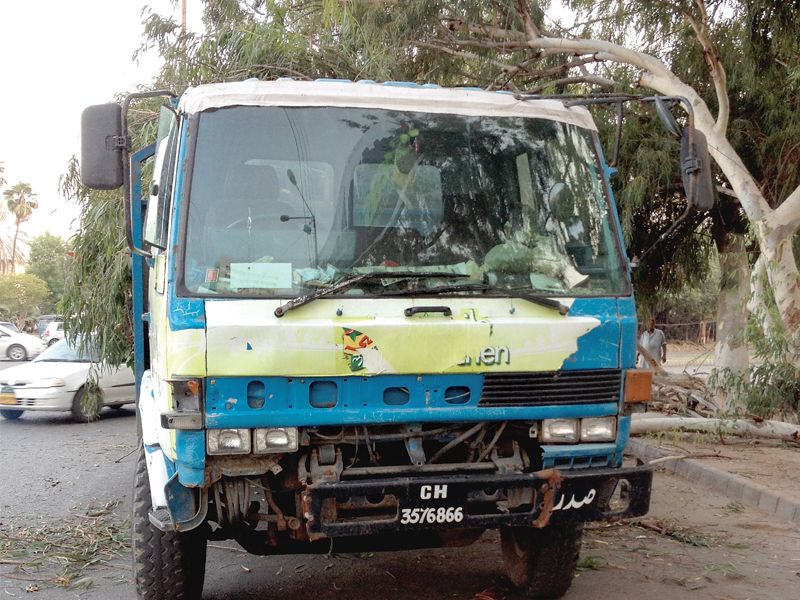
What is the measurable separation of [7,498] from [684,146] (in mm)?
6118

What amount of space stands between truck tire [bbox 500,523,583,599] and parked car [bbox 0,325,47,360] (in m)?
27.3

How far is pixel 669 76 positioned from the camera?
388 inches

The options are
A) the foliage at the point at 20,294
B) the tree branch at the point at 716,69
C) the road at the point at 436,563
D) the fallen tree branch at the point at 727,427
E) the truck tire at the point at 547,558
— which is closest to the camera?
the truck tire at the point at 547,558

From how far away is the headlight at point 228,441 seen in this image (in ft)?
11.0

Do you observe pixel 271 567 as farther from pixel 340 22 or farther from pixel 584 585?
pixel 340 22

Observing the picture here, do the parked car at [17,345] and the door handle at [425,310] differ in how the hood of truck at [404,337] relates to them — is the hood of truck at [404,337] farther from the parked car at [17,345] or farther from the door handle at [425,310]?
the parked car at [17,345]

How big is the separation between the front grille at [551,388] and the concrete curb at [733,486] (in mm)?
2257

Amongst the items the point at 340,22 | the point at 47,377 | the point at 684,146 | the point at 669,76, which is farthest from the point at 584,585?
the point at 47,377

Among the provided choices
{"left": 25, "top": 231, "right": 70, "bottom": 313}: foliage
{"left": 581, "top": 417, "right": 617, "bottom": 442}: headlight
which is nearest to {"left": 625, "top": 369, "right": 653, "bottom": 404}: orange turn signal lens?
{"left": 581, "top": 417, "right": 617, "bottom": 442}: headlight

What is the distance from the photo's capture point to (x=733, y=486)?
7.05 meters

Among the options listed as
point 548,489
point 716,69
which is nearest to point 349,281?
point 548,489

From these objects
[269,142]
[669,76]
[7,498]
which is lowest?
[7,498]

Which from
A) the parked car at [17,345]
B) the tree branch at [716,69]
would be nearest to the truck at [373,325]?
the tree branch at [716,69]

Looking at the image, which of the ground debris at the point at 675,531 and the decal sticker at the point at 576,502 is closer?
the decal sticker at the point at 576,502
